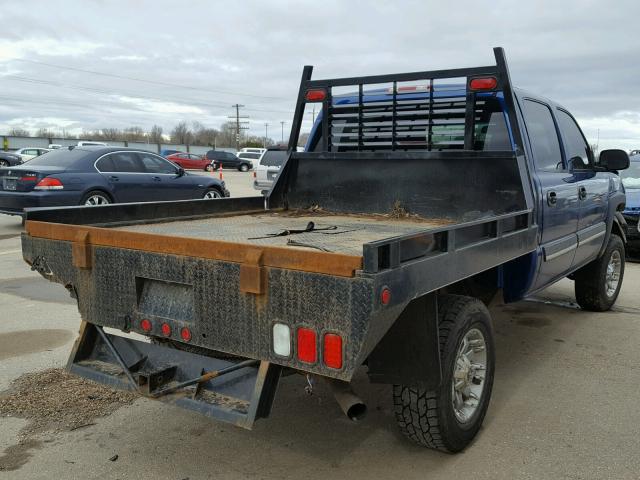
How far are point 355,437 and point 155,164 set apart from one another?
9.86 m

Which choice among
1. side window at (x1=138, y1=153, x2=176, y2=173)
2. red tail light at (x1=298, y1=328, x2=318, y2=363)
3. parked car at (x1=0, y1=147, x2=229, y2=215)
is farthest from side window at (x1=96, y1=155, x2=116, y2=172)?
red tail light at (x1=298, y1=328, x2=318, y2=363)

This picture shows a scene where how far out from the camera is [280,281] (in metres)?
2.61

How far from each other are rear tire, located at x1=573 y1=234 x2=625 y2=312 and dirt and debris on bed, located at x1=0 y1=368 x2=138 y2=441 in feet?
15.3

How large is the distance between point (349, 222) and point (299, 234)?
0.86 m

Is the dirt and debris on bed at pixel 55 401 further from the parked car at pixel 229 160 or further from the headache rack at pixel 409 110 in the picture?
the parked car at pixel 229 160

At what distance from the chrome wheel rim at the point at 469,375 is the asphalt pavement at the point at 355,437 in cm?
24

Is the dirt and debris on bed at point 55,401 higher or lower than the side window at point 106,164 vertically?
lower

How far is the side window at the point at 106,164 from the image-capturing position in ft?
37.2

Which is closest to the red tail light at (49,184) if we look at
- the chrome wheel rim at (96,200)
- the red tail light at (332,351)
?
the chrome wheel rim at (96,200)

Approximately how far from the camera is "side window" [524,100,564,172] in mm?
4660

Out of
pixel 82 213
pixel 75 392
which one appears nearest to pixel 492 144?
pixel 82 213

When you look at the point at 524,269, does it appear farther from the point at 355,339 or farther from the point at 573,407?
the point at 355,339

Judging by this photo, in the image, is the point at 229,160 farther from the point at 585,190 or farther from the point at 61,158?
the point at 585,190

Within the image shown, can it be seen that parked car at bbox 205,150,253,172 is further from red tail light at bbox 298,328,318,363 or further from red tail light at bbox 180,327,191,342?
red tail light at bbox 298,328,318,363
